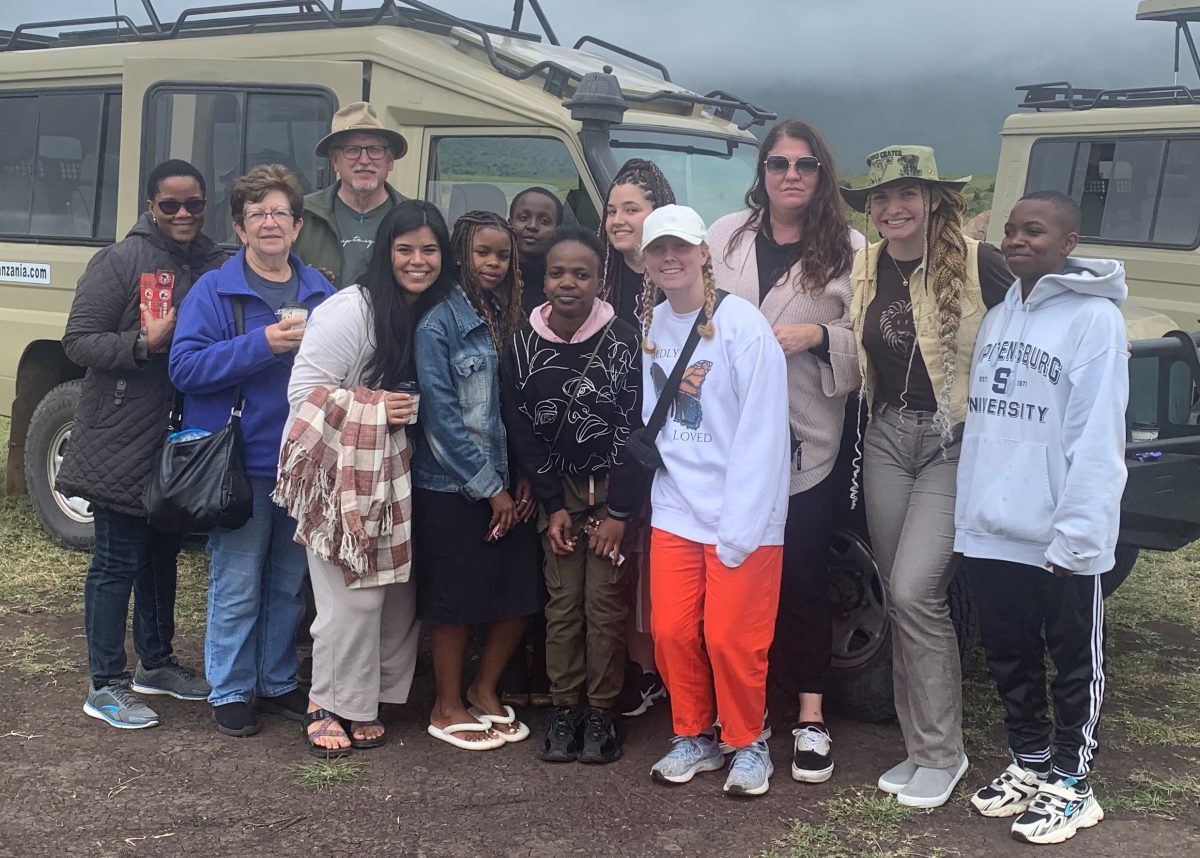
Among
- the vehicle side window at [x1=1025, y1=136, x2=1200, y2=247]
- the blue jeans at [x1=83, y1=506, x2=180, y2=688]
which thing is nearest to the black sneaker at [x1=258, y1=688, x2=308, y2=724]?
the blue jeans at [x1=83, y1=506, x2=180, y2=688]

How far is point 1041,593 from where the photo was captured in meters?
3.37

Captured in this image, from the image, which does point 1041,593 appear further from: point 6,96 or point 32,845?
point 6,96

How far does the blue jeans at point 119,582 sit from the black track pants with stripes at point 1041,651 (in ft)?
8.80

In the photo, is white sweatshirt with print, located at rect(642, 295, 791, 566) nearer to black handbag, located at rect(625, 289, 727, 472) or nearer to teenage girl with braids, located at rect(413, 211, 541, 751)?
black handbag, located at rect(625, 289, 727, 472)

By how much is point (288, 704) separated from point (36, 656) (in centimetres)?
127

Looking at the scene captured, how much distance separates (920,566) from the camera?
11.5 ft

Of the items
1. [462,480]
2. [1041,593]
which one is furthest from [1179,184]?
[462,480]

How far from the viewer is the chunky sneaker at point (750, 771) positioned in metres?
3.57

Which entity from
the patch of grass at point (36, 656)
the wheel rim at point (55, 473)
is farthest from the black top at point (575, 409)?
the wheel rim at point (55, 473)

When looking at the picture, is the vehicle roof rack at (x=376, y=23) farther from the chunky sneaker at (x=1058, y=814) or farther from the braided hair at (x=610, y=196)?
the chunky sneaker at (x=1058, y=814)

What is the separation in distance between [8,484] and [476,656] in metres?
3.00

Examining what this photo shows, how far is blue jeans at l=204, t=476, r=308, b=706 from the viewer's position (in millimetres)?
3953

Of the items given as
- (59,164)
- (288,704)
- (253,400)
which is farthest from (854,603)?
(59,164)

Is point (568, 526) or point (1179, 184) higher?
point (1179, 184)
